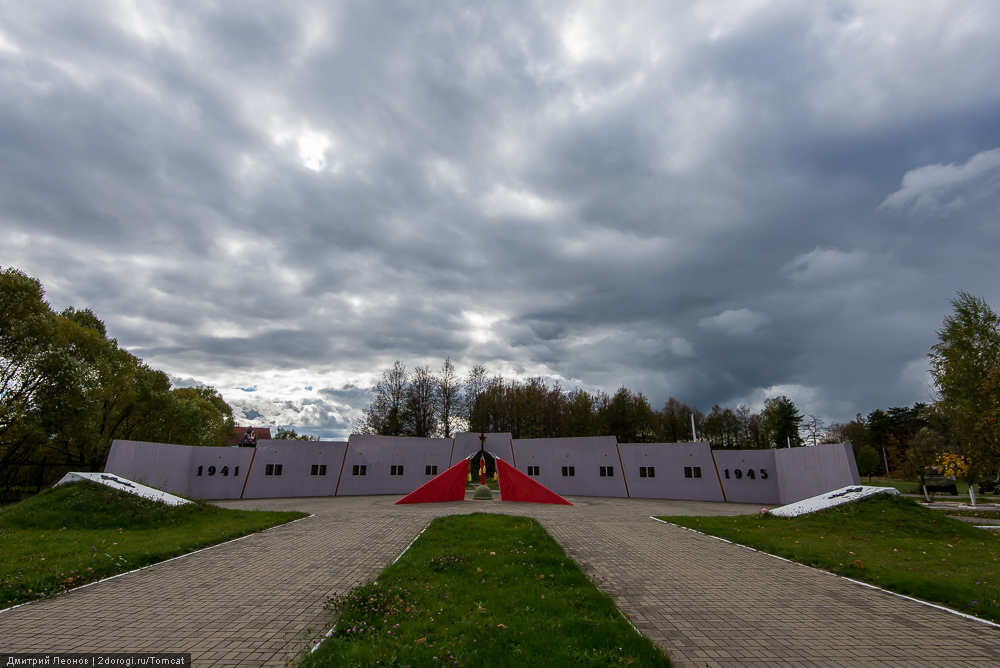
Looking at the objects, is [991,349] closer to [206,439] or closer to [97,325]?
[206,439]

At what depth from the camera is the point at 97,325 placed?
113 feet

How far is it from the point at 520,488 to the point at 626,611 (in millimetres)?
18753

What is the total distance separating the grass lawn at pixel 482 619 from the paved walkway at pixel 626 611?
1.67ft

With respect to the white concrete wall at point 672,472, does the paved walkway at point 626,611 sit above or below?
below

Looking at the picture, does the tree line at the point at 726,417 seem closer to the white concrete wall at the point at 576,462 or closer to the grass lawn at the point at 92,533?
the white concrete wall at the point at 576,462

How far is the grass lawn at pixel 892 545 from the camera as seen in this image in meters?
7.77

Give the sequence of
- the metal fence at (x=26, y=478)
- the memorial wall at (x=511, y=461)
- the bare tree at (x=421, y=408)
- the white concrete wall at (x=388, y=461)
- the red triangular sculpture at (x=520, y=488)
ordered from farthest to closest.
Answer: the bare tree at (x=421, y=408) → the white concrete wall at (x=388, y=461) → the memorial wall at (x=511, y=461) → the red triangular sculpture at (x=520, y=488) → the metal fence at (x=26, y=478)

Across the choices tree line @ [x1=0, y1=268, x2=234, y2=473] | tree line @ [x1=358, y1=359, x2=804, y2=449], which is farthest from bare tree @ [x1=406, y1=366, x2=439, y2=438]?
tree line @ [x1=0, y1=268, x2=234, y2=473]

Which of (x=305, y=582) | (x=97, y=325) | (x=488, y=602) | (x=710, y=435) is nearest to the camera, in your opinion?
(x=488, y=602)

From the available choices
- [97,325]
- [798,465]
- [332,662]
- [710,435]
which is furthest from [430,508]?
[710,435]

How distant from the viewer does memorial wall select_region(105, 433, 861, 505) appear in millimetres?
25047

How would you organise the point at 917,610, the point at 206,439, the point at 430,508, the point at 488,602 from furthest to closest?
1. the point at 206,439
2. the point at 430,508
3. the point at 917,610
4. the point at 488,602

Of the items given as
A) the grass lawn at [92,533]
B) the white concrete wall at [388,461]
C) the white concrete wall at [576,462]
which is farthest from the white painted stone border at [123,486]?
the white concrete wall at [576,462]

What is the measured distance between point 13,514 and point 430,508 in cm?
1312
